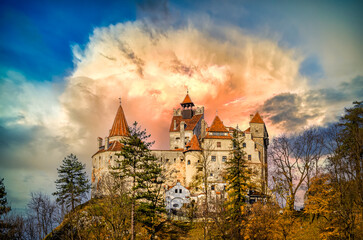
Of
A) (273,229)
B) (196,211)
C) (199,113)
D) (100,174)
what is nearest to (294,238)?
(273,229)

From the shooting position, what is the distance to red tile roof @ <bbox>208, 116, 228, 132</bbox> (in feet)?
219

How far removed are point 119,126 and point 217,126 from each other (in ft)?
72.6

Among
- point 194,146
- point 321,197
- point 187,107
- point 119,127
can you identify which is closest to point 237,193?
point 321,197

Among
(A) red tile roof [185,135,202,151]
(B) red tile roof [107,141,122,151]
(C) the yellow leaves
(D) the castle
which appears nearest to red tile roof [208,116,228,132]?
(D) the castle

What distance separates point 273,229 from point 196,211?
17.6 meters

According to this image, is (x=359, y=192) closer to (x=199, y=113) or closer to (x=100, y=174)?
(x=100, y=174)

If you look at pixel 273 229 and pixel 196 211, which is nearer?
pixel 273 229

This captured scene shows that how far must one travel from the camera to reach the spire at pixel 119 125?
71.5m

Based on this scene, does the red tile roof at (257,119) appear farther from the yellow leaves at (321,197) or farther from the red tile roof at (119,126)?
the yellow leaves at (321,197)

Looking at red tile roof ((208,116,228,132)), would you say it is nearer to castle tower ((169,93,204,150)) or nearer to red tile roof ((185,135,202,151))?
red tile roof ((185,135,202,151))

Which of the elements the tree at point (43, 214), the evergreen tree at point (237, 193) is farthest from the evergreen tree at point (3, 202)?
the evergreen tree at point (237, 193)

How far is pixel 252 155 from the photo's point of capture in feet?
211

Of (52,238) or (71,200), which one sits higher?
(71,200)

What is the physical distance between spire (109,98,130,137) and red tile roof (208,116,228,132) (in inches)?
738
